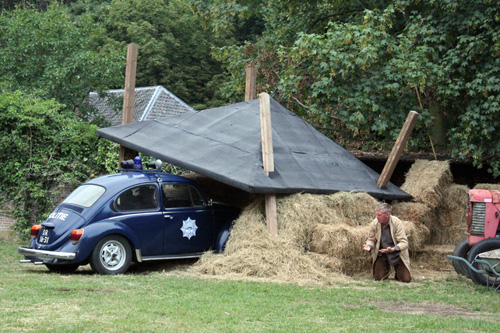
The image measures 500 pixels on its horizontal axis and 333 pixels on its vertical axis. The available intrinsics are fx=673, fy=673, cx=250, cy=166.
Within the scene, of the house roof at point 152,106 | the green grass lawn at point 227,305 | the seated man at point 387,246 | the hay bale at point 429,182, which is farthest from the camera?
the house roof at point 152,106

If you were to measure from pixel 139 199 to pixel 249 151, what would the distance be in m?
2.39

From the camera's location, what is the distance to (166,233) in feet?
41.3

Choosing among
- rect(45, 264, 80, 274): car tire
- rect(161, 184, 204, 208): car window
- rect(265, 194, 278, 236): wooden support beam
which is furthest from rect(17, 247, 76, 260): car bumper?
rect(265, 194, 278, 236): wooden support beam

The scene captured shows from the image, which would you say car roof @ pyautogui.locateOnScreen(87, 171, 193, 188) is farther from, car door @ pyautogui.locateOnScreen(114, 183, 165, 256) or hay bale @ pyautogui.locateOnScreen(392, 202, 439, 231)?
hay bale @ pyautogui.locateOnScreen(392, 202, 439, 231)

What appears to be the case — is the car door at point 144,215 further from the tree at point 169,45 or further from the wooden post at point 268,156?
the tree at point 169,45

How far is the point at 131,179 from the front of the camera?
1270 cm

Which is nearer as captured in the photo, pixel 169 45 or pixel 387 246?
pixel 387 246

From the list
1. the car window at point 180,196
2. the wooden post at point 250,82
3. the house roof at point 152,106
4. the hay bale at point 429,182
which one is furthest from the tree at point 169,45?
the car window at point 180,196

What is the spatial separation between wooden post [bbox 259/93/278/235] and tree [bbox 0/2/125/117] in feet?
37.7

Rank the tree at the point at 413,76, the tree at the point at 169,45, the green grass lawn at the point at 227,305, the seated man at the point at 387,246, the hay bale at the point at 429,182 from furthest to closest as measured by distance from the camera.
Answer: the tree at the point at 169,45 → the tree at the point at 413,76 → the hay bale at the point at 429,182 → the seated man at the point at 387,246 → the green grass lawn at the point at 227,305

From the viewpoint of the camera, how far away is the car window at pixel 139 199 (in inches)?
484

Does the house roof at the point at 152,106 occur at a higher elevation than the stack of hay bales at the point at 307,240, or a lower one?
higher

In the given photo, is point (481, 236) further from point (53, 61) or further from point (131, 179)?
point (53, 61)

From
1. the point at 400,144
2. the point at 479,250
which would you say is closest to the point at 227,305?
the point at 479,250
